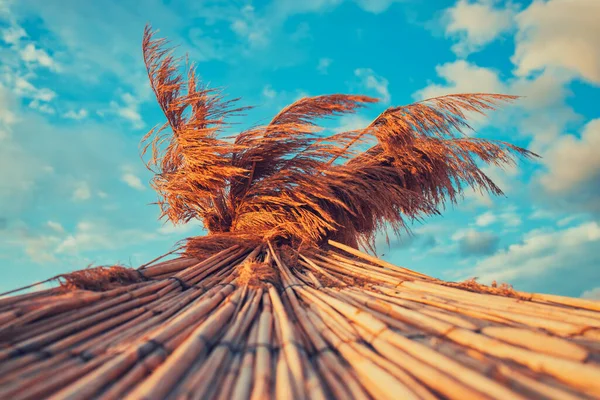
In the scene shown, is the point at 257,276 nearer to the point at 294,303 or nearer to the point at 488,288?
the point at 294,303

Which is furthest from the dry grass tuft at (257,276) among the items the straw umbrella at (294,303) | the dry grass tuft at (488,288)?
the dry grass tuft at (488,288)

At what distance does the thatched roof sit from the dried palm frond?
2.47ft

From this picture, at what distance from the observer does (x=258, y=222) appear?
8.50ft

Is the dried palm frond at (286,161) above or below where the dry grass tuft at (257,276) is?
above

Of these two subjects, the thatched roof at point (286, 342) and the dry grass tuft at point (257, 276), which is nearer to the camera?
the thatched roof at point (286, 342)

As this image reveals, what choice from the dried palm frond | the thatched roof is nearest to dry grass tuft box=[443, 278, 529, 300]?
the thatched roof

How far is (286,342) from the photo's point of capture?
1.25m

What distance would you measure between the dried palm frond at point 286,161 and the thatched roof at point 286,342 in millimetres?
754

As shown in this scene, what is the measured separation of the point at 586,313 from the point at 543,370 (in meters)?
0.68

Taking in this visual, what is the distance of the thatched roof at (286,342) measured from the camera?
0.98m

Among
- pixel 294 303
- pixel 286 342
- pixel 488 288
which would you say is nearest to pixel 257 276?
pixel 294 303

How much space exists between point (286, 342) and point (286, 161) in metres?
1.55

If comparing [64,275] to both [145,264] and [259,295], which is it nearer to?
[145,264]

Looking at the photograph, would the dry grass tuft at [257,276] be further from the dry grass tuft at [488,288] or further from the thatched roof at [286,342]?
the dry grass tuft at [488,288]
